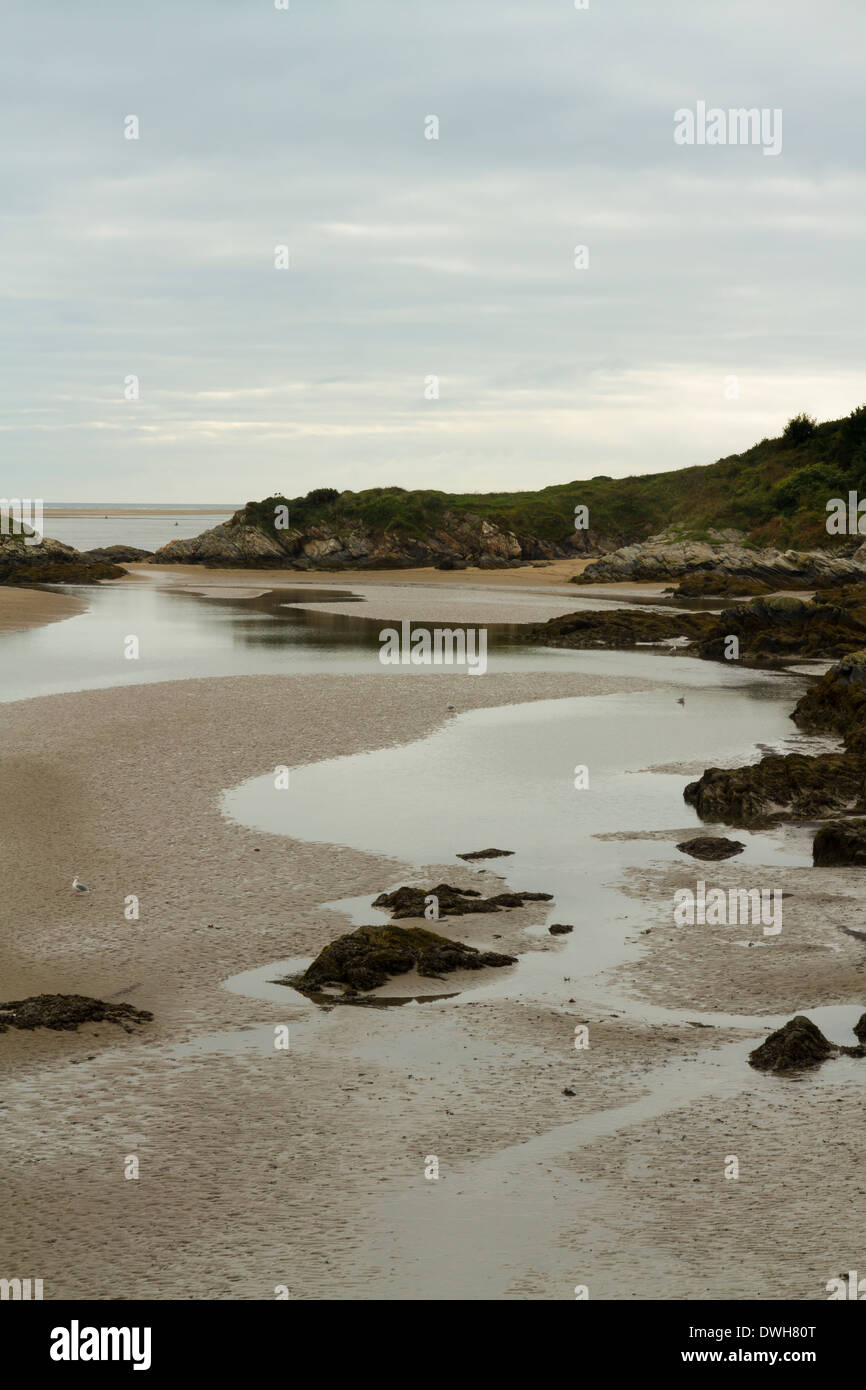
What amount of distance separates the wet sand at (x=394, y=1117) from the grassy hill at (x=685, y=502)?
2972 inches

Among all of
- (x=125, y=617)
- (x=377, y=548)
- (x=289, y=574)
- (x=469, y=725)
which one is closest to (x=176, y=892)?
(x=469, y=725)

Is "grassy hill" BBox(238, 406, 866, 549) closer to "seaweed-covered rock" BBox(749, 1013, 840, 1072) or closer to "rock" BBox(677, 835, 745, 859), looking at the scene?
"rock" BBox(677, 835, 745, 859)

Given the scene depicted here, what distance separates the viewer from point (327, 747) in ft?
83.5

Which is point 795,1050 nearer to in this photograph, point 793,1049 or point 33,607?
point 793,1049

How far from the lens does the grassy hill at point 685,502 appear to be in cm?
9250

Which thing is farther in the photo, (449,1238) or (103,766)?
(103,766)

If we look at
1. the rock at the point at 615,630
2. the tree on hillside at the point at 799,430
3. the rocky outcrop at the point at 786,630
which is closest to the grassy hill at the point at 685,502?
the tree on hillside at the point at 799,430

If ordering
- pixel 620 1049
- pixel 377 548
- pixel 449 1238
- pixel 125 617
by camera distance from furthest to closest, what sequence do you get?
pixel 377 548 < pixel 125 617 < pixel 620 1049 < pixel 449 1238

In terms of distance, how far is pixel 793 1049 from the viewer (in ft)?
35.5

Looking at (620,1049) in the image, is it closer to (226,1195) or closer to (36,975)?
(226,1195)

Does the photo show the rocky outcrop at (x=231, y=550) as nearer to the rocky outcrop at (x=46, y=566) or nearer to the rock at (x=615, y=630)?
the rocky outcrop at (x=46, y=566)

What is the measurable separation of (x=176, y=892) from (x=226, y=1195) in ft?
24.4

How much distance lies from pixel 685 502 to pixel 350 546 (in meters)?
28.6

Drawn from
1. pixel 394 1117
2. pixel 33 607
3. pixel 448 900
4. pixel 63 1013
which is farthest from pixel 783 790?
pixel 33 607
